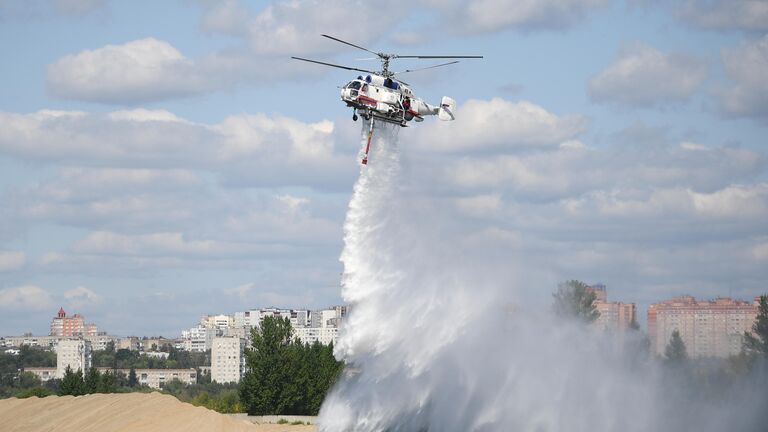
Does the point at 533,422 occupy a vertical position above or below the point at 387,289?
below

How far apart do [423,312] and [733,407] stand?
1740 centimetres

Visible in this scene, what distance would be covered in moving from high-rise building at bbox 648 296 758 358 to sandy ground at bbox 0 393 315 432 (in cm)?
3020

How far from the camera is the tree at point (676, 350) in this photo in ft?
171

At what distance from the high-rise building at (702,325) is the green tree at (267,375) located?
168ft

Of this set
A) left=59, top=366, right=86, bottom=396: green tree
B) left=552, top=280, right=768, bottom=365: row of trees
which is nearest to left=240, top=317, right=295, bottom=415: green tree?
left=59, top=366, right=86, bottom=396: green tree

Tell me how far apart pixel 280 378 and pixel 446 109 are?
126 feet

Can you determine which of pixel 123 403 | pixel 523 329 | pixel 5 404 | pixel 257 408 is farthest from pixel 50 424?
pixel 523 329

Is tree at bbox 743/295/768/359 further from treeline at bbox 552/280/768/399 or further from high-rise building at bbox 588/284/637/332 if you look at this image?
high-rise building at bbox 588/284/637/332

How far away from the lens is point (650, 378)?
56.2m

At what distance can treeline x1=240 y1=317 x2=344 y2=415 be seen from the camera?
325ft

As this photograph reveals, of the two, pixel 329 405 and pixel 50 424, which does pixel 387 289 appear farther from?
pixel 50 424

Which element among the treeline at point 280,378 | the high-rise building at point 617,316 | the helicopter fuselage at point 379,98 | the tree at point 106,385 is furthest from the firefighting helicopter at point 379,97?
the tree at point 106,385

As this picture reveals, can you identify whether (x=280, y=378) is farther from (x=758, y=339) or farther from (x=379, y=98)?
(x=758, y=339)

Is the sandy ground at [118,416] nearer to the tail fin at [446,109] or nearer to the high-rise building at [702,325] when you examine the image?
the tail fin at [446,109]
